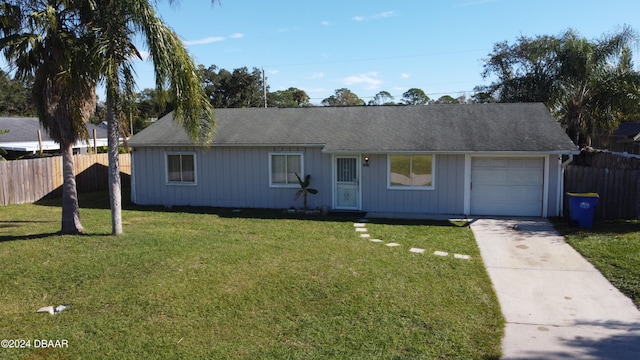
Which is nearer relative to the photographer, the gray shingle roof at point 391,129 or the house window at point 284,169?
the gray shingle roof at point 391,129

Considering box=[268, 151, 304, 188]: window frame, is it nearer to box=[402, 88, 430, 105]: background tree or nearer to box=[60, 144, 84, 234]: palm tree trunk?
box=[60, 144, 84, 234]: palm tree trunk

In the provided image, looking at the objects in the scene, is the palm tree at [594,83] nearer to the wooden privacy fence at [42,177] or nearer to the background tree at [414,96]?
the wooden privacy fence at [42,177]

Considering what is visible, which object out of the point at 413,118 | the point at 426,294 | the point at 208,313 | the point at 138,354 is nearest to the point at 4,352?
the point at 138,354

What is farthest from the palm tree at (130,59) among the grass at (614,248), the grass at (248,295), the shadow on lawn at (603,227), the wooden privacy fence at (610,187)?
the wooden privacy fence at (610,187)

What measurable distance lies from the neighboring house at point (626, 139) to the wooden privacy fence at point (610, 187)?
61.2 feet

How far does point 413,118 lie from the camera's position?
51.7 ft

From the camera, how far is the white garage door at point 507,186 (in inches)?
526

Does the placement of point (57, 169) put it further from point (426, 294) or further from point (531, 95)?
point (531, 95)

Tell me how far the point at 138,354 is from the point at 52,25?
7.72m

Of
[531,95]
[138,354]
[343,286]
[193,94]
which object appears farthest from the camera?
[531,95]

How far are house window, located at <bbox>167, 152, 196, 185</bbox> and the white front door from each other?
496cm

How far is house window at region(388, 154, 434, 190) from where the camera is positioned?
13.8 meters

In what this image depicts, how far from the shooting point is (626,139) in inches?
1204

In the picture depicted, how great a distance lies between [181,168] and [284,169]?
374 cm
